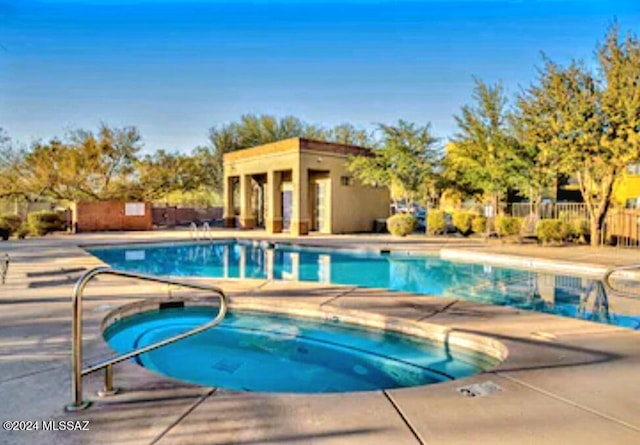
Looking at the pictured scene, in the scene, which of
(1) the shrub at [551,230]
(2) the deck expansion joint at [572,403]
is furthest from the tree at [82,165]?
(2) the deck expansion joint at [572,403]

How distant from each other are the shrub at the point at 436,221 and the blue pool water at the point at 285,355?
14229mm

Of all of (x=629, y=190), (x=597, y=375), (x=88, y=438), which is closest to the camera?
(x=88, y=438)

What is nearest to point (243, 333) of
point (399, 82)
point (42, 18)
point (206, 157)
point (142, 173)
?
point (42, 18)

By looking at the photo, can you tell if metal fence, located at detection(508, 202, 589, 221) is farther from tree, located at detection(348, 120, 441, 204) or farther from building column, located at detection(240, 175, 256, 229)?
building column, located at detection(240, 175, 256, 229)

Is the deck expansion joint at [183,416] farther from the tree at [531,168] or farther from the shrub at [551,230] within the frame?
the tree at [531,168]

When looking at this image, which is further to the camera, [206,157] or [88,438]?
[206,157]

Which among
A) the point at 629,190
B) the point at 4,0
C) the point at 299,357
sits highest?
the point at 4,0

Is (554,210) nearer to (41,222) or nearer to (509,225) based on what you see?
(509,225)

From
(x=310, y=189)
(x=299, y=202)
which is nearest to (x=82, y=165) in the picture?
(x=310, y=189)

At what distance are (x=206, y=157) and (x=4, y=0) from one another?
24217 millimetres

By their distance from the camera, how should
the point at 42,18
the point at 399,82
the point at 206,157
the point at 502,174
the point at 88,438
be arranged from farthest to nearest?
1. the point at 206,157
2. the point at 399,82
3. the point at 502,174
4. the point at 42,18
5. the point at 88,438

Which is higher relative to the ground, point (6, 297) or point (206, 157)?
point (206, 157)

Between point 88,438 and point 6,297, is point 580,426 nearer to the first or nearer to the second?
point 88,438

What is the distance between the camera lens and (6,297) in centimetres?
626
